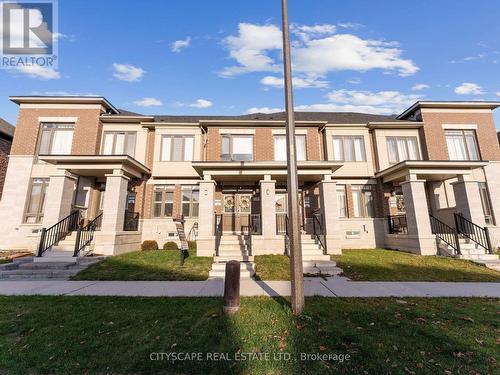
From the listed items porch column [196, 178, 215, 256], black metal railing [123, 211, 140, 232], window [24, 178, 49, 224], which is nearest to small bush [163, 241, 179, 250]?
black metal railing [123, 211, 140, 232]

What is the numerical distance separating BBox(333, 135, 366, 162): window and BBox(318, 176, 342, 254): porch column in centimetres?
444

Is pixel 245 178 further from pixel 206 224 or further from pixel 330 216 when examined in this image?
pixel 330 216

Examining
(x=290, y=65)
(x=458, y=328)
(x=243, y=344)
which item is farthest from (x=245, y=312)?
(x=290, y=65)

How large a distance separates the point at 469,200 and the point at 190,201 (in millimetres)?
16295

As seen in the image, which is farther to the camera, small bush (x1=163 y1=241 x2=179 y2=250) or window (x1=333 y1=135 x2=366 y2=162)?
window (x1=333 y1=135 x2=366 y2=162)

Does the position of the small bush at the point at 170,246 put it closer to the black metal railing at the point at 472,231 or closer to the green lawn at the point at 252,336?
the green lawn at the point at 252,336

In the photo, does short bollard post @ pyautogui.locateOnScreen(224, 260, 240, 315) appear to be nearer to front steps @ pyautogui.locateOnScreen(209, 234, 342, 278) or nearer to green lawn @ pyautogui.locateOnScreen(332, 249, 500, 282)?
front steps @ pyautogui.locateOnScreen(209, 234, 342, 278)

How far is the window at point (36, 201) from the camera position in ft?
45.0

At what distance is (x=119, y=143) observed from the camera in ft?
49.8

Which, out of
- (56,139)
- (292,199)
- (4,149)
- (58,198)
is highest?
(56,139)

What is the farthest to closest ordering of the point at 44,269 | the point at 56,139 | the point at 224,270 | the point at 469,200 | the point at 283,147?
the point at 283,147, the point at 56,139, the point at 469,200, the point at 44,269, the point at 224,270

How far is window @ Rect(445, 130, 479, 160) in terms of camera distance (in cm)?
1532

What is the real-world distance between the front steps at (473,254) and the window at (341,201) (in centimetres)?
511

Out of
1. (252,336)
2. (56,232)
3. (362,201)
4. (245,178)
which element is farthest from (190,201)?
(252,336)
